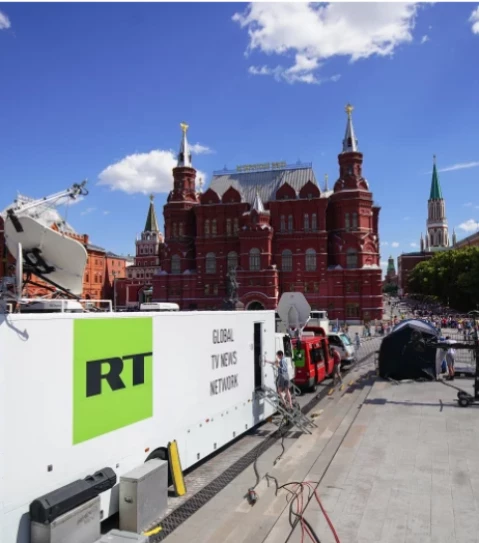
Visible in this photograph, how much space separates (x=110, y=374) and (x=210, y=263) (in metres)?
60.0

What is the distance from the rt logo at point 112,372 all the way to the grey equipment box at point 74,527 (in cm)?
136

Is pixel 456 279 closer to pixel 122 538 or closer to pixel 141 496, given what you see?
pixel 141 496

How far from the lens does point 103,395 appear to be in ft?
21.6

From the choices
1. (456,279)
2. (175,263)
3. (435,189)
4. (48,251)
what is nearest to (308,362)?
(48,251)

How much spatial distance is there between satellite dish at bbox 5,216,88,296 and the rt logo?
202 cm

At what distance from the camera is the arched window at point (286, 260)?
210ft

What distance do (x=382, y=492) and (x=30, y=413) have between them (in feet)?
18.8

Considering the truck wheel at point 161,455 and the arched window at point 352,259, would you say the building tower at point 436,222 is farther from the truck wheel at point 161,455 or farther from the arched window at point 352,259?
the truck wheel at point 161,455

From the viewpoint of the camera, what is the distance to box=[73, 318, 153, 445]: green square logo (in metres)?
6.20

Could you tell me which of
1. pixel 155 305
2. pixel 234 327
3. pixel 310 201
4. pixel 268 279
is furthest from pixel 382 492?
pixel 310 201

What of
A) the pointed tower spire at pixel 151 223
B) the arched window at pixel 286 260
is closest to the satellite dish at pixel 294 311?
the arched window at pixel 286 260

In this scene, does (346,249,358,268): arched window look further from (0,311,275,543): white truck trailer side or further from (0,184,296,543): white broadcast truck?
(0,311,275,543): white truck trailer side

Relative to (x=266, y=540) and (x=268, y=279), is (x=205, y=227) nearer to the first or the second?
(x=268, y=279)

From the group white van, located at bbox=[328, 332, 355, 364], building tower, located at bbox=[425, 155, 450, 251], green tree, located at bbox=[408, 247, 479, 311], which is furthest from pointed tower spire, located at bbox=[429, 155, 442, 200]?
white van, located at bbox=[328, 332, 355, 364]
